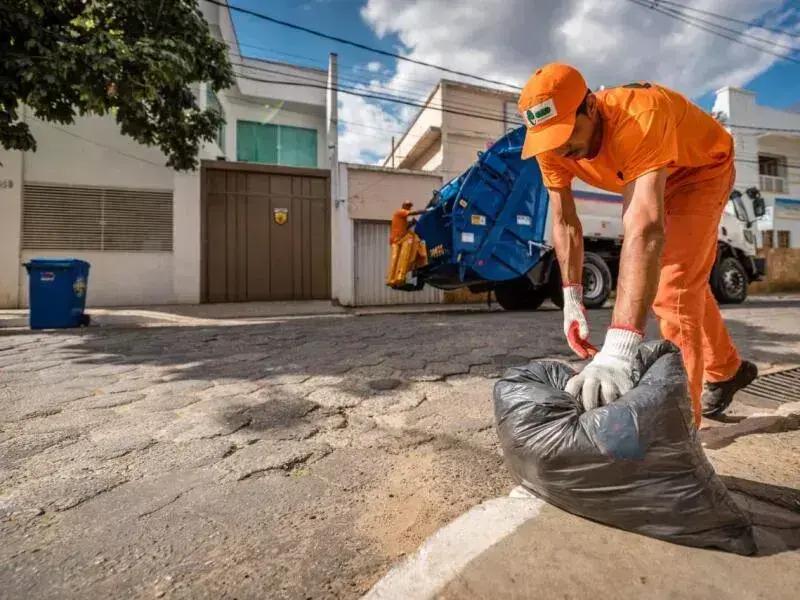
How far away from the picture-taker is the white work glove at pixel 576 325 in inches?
64.5

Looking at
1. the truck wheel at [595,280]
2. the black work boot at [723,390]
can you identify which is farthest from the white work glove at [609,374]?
the truck wheel at [595,280]

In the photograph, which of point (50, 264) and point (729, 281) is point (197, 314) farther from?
point (729, 281)

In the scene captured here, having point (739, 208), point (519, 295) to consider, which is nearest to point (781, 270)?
point (739, 208)

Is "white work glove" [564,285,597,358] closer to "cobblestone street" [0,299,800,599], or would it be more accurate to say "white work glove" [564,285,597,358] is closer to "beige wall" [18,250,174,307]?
"cobblestone street" [0,299,800,599]

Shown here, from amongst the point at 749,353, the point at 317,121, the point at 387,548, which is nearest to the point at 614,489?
the point at 387,548

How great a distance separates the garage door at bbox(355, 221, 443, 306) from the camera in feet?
34.9

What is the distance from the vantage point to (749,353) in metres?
3.76

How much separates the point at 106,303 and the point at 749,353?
34.0 feet

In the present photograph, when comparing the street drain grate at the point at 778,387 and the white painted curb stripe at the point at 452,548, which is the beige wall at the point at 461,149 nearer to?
the street drain grate at the point at 778,387

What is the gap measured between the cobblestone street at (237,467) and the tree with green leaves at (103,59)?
3.68 m

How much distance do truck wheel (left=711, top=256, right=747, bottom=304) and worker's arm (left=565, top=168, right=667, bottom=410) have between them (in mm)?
8778

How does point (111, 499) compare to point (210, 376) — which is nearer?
point (111, 499)

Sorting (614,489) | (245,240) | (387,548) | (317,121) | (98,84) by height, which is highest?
(317,121)

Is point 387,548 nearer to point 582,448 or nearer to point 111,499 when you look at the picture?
point 582,448
